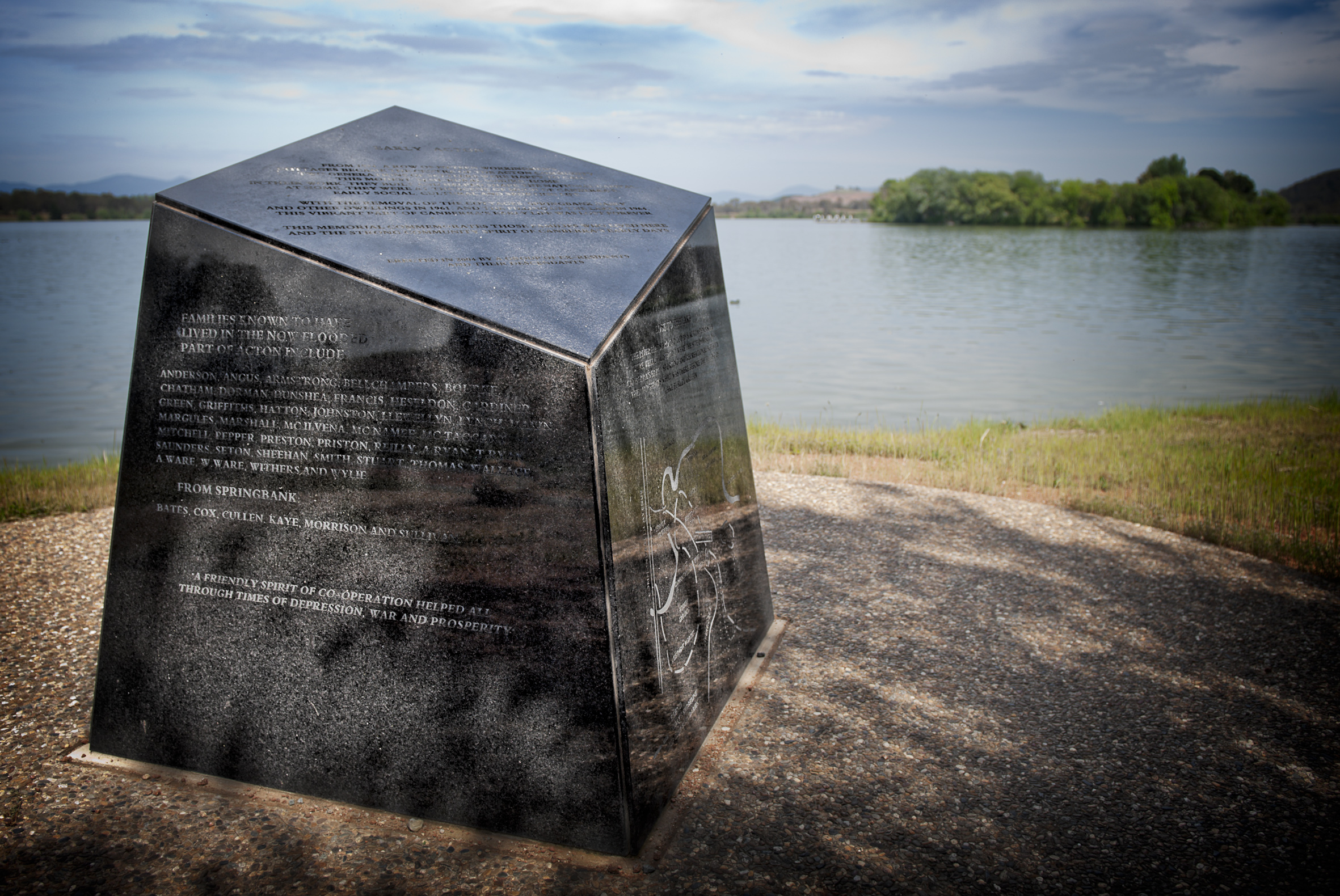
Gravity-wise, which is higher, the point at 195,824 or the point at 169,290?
the point at 169,290

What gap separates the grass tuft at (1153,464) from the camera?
20.5 feet

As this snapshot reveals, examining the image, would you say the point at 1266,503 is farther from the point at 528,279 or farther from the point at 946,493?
the point at 528,279

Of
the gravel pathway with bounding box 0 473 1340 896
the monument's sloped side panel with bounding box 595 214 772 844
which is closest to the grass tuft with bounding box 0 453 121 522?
the gravel pathway with bounding box 0 473 1340 896

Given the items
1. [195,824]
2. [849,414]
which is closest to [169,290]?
[195,824]

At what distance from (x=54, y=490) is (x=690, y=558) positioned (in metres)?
6.58

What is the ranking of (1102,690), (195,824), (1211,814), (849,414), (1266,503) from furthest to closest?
(849,414)
(1266,503)
(1102,690)
(1211,814)
(195,824)

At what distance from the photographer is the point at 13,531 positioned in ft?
18.9

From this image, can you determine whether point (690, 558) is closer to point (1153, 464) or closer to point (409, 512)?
point (409, 512)

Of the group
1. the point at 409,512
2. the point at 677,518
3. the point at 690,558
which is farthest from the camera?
the point at 690,558

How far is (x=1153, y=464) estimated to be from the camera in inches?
317

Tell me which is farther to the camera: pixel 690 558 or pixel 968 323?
pixel 968 323

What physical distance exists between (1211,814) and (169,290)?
4232 millimetres

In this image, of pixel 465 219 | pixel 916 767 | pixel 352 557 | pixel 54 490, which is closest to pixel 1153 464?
pixel 916 767

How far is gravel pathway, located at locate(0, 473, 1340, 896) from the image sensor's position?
252cm
